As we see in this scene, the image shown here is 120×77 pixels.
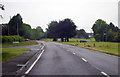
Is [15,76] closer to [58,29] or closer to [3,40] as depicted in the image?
[3,40]

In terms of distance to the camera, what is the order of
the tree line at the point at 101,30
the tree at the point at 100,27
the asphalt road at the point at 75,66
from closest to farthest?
the asphalt road at the point at 75,66, the tree line at the point at 101,30, the tree at the point at 100,27

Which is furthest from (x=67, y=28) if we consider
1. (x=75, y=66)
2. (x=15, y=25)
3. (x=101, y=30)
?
(x=75, y=66)

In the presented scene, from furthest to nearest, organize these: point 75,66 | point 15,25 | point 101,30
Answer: point 101,30 → point 15,25 → point 75,66

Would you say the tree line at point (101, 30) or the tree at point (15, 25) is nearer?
the tree at point (15, 25)

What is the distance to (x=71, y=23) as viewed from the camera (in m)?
82.8

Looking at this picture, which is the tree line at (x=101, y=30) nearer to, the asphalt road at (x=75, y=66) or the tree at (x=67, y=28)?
the tree at (x=67, y=28)

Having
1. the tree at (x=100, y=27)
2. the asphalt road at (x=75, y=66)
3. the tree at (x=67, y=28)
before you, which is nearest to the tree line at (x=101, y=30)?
the tree at (x=100, y=27)

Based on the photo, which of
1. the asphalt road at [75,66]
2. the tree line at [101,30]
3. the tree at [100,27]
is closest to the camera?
the asphalt road at [75,66]

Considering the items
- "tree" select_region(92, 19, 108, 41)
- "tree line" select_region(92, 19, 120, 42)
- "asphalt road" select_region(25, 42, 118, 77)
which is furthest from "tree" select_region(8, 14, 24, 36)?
"asphalt road" select_region(25, 42, 118, 77)

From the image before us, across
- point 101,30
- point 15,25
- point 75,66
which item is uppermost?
point 15,25

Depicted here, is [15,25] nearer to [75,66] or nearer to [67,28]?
[67,28]

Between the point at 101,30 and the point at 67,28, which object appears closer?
the point at 67,28

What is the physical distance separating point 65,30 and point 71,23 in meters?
5.49

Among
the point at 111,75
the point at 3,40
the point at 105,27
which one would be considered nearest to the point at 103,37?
the point at 105,27
